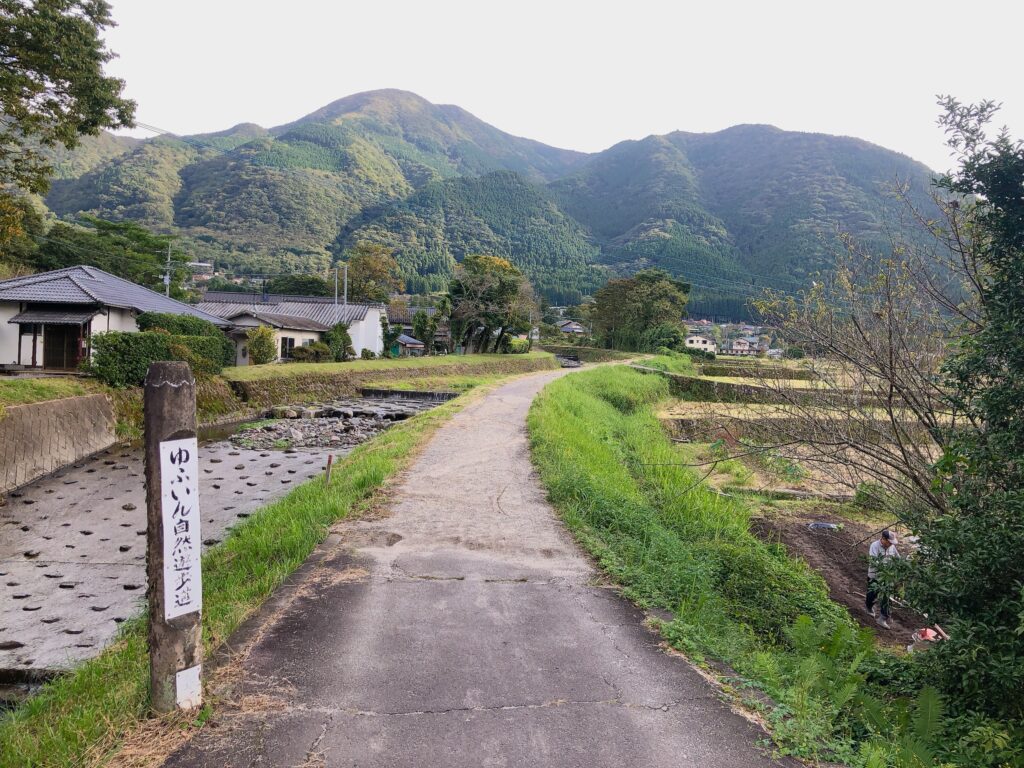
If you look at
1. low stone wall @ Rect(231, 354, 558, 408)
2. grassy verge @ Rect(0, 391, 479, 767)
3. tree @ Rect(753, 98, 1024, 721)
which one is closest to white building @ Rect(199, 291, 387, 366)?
low stone wall @ Rect(231, 354, 558, 408)

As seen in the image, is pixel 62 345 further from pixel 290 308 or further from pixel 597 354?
pixel 597 354

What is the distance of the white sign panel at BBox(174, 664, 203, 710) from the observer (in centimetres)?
285

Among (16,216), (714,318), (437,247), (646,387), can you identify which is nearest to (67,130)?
(16,216)

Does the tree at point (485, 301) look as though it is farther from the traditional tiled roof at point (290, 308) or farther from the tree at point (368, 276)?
the tree at point (368, 276)

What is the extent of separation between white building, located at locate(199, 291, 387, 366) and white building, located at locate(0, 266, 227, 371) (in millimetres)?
9427

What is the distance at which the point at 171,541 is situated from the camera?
9.27 ft

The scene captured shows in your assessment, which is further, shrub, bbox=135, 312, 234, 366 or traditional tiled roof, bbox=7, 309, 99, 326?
shrub, bbox=135, 312, 234, 366

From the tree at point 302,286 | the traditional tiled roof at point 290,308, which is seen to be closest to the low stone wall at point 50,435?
the traditional tiled roof at point 290,308

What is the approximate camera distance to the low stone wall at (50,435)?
1040 centimetres

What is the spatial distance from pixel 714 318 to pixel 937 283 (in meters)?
79.8

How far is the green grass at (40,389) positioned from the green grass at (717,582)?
10291mm

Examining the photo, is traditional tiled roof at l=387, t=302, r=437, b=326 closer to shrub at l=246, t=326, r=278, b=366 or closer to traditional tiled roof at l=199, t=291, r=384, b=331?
traditional tiled roof at l=199, t=291, r=384, b=331

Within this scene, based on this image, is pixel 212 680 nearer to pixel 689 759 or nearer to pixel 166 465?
pixel 166 465

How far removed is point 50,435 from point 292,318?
22.5 m
